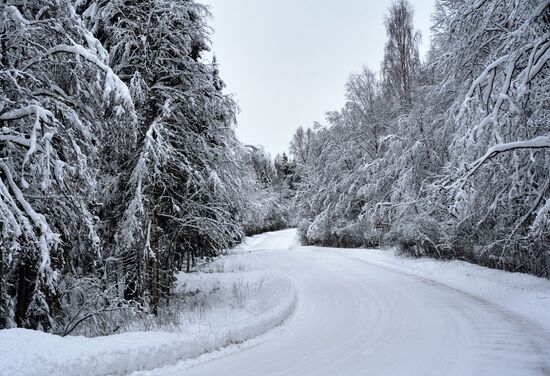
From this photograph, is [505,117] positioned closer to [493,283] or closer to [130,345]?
[493,283]

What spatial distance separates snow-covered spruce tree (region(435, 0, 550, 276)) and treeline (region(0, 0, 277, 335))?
19.5ft

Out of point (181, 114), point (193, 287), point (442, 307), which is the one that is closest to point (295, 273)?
point (193, 287)

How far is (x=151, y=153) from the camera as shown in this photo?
27.9 ft

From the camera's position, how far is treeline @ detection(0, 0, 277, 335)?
5473 mm

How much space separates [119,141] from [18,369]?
5.68 meters

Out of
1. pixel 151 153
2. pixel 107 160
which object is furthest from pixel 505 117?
pixel 107 160

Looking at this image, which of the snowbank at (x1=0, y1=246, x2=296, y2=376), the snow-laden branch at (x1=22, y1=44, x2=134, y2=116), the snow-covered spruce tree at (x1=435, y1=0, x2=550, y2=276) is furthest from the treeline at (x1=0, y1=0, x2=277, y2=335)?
the snow-covered spruce tree at (x1=435, y1=0, x2=550, y2=276)

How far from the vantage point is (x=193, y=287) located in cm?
1324

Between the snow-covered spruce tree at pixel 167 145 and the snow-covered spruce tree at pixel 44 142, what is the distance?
1796mm

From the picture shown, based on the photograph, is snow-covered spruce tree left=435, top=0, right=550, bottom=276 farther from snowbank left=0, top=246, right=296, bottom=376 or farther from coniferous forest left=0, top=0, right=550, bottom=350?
snowbank left=0, top=246, right=296, bottom=376

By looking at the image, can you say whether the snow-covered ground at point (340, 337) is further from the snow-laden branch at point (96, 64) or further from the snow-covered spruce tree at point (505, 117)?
the snow-laden branch at point (96, 64)

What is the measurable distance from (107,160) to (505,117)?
30.3 ft

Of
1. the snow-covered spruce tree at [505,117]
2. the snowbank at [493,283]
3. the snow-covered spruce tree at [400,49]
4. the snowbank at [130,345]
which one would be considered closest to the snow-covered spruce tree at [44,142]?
the snowbank at [130,345]

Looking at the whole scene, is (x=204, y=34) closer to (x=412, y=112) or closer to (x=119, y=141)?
(x=119, y=141)
